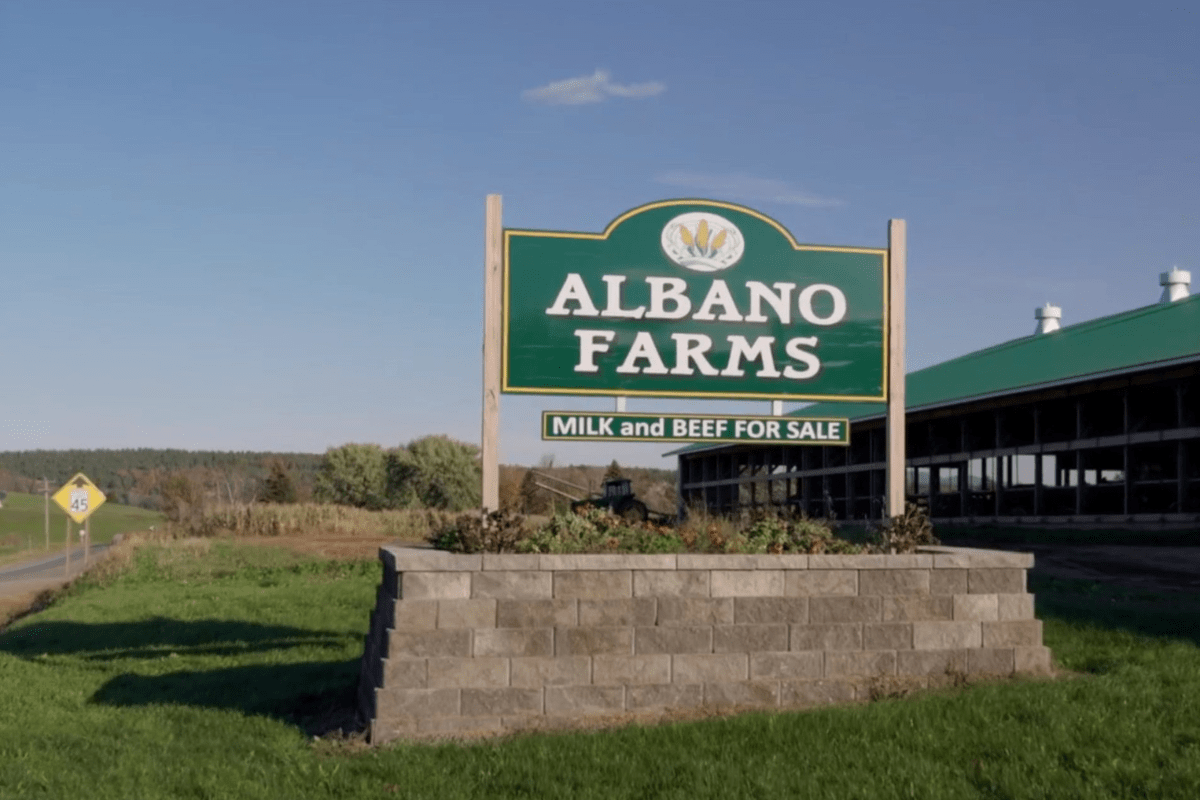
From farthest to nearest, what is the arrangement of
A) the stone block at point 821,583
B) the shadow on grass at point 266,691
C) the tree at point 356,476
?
1. the tree at point 356,476
2. the shadow on grass at point 266,691
3. the stone block at point 821,583

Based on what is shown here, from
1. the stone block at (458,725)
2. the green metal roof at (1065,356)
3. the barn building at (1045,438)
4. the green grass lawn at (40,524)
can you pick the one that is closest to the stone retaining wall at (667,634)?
the stone block at (458,725)

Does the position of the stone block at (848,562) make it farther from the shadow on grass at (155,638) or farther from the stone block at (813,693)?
the shadow on grass at (155,638)

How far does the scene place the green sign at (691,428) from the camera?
34.0ft

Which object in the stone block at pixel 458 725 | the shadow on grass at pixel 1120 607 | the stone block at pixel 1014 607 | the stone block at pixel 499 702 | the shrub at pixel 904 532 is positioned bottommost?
the stone block at pixel 458 725

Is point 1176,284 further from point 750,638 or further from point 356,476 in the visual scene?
point 356,476

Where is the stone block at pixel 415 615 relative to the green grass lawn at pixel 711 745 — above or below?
above

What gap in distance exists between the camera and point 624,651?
9.05 meters

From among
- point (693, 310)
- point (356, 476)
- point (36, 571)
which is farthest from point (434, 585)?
point (356, 476)

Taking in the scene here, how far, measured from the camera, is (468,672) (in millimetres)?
8875

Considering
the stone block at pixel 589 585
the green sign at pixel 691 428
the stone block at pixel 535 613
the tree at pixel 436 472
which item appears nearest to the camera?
the stone block at pixel 535 613

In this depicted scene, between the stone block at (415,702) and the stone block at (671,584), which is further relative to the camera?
the stone block at (671,584)

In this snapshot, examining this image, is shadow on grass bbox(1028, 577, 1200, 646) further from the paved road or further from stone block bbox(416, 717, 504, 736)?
the paved road

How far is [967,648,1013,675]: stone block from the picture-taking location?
376 inches

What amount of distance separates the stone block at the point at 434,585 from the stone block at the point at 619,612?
0.87 m
